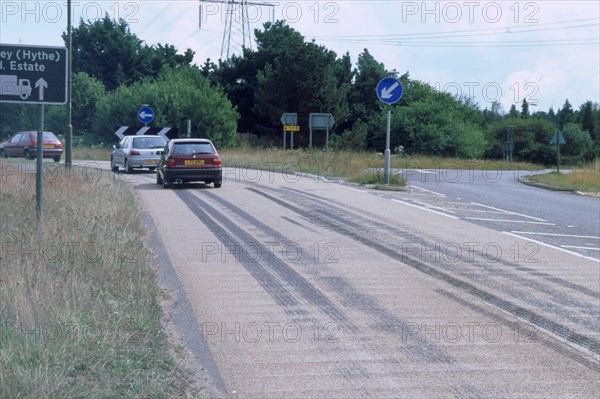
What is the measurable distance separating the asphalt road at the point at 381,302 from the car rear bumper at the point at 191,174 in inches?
224

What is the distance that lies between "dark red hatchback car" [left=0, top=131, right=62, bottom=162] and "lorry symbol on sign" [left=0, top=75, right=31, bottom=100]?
28.8 m

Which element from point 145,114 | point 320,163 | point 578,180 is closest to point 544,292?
point 320,163

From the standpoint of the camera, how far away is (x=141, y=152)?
32.1 metres

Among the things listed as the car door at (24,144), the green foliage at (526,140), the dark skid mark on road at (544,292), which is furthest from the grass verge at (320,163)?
the green foliage at (526,140)

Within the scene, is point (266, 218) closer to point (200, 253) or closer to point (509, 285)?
point (200, 253)

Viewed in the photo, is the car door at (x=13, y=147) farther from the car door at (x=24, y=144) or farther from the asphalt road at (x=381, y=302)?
the asphalt road at (x=381, y=302)

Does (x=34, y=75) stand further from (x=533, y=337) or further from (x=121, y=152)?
(x=121, y=152)

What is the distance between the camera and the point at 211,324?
8.19m

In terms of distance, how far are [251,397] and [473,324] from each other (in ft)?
10.6

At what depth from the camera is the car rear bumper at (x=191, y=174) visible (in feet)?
79.3

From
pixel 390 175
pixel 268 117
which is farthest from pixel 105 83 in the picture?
pixel 390 175

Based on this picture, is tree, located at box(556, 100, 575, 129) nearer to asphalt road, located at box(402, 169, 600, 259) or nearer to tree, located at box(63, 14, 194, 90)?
tree, located at box(63, 14, 194, 90)

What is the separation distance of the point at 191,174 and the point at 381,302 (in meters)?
15.5

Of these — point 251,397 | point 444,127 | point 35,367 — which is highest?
point 444,127
